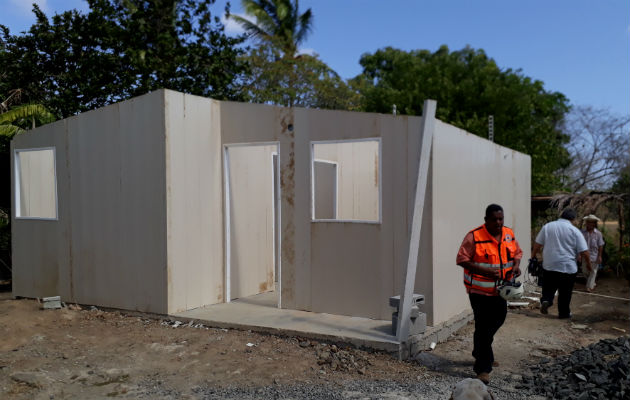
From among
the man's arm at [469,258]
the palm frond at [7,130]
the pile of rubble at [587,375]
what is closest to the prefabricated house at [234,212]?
the man's arm at [469,258]

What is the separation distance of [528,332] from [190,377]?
4.54 meters

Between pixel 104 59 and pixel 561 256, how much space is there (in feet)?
43.8

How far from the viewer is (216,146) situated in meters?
8.33

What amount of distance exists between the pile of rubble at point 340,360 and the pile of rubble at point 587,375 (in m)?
1.57

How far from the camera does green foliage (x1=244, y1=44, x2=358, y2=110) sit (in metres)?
22.5

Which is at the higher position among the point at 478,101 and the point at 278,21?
the point at 278,21

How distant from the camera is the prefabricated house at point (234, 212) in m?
6.92

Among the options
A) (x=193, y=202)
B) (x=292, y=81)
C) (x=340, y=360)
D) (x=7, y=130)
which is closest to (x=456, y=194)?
(x=340, y=360)

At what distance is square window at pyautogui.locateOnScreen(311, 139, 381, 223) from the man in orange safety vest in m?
5.08

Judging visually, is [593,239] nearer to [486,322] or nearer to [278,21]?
[486,322]

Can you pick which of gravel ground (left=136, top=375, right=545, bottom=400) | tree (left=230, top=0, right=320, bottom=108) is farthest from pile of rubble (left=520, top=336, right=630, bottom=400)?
tree (left=230, top=0, right=320, bottom=108)

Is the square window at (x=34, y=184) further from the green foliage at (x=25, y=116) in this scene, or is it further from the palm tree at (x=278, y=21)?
the palm tree at (x=278, y=21)

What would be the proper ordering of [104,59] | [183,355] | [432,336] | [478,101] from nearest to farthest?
[183,355], [432,336], [104,59], [478,101]

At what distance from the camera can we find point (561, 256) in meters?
7.93
